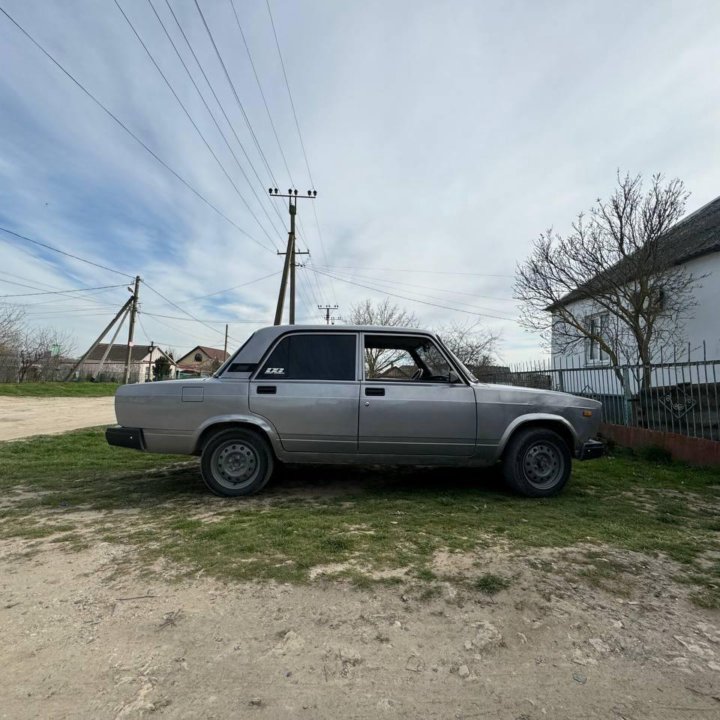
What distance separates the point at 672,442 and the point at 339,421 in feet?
17.5

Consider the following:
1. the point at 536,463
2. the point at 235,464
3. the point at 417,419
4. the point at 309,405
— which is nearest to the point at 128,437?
the point at 235,464

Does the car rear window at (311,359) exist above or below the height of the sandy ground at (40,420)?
above

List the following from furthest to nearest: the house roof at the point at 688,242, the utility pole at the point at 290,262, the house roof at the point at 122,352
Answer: the house roof at the point at 122,352 → the utility pole at the point at 290,262 → the house roof at the point at 688,242

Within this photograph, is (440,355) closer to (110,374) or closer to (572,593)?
(572,593)

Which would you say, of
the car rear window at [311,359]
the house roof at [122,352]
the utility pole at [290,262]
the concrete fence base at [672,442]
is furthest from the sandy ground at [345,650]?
the house roof at [122,352]

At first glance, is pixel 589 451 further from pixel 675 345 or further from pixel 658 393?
pixel 675 345

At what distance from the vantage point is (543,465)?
475 centimetres

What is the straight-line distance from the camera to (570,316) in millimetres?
13000

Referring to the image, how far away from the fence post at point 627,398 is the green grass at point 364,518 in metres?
1.67

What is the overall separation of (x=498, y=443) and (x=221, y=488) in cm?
286

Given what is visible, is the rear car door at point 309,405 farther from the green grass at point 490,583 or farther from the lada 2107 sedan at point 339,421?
the green grass at point 490,583

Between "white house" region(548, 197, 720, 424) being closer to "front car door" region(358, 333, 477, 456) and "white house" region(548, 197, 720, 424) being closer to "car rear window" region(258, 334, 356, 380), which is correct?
"front car door" region(358, 333, 477, 456)

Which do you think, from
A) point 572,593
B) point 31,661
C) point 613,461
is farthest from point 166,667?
point 613,461

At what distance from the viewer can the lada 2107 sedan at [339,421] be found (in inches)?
181
